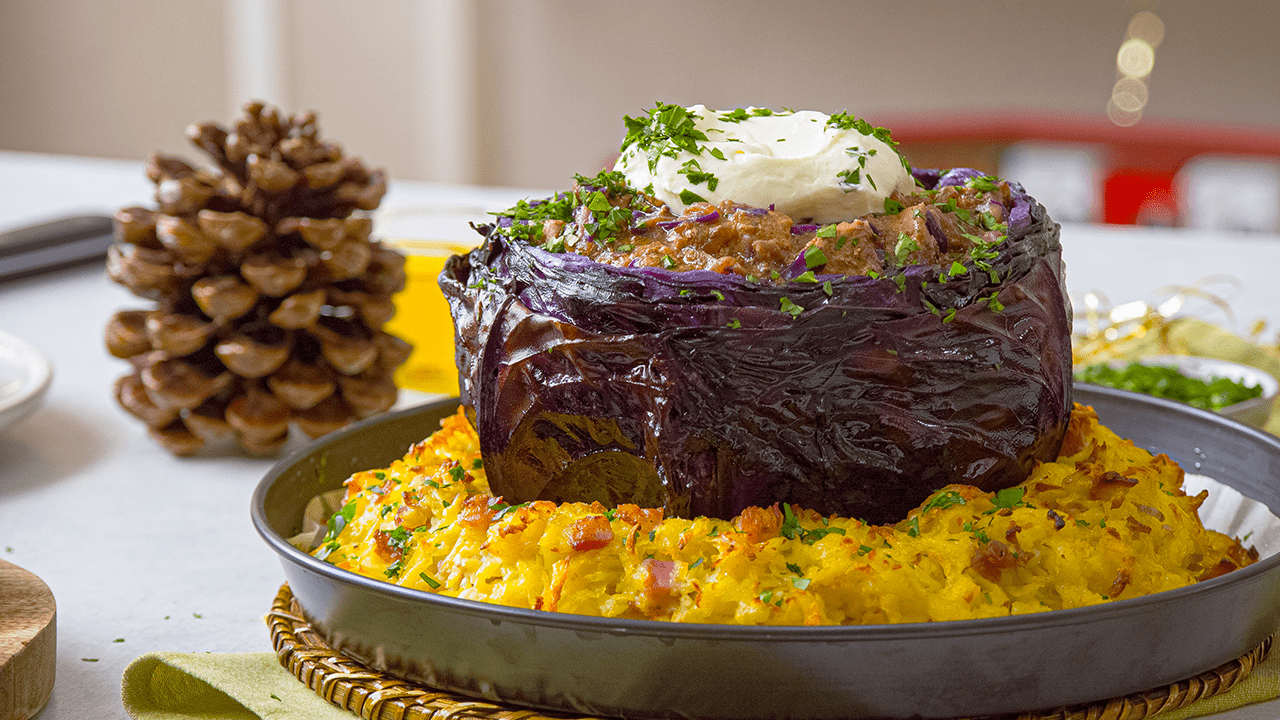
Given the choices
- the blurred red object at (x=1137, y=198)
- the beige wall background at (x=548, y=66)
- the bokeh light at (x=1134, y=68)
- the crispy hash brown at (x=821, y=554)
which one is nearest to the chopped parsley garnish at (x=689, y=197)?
the crispy hash brown at (x=821, y=554)

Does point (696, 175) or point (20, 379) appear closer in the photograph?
point (696, 175)

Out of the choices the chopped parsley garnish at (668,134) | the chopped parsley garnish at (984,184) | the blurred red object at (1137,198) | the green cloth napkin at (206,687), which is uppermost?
the chopped parsley garnish at (668,134)

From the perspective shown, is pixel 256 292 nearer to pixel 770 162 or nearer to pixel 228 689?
pixel 228 689

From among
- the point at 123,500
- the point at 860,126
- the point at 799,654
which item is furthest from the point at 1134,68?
the point at 799,654

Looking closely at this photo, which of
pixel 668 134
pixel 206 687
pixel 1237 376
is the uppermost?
pixel 668 134

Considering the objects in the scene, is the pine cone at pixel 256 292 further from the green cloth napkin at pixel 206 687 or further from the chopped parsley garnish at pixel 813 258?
the chopped parsley garnish at pixel 813 258

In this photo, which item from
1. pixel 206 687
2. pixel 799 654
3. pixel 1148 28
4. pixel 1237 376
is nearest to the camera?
pixel 799 654
